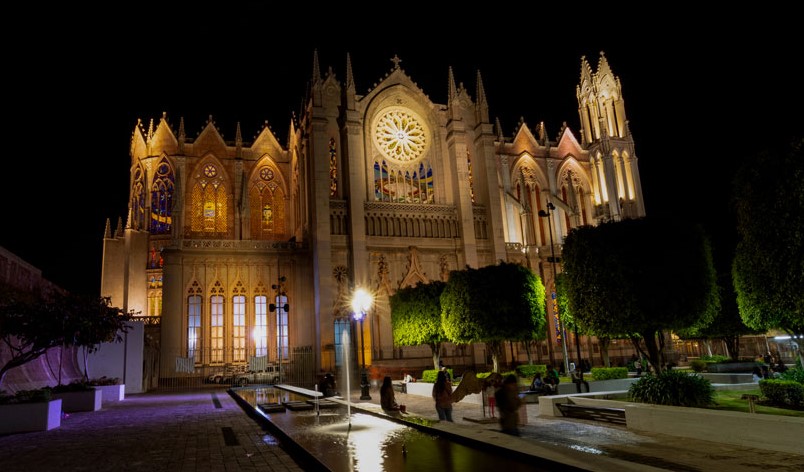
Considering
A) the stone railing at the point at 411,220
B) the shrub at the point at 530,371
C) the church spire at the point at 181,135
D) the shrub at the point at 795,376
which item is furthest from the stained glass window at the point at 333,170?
the shrub at the point at 795,376

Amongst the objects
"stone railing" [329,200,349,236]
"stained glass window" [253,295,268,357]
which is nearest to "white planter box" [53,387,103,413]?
"stained glass window" [253,295,268,357]

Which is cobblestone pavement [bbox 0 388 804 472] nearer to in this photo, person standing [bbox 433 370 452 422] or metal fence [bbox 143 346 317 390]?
person standing [bbox 433 370 452 422]

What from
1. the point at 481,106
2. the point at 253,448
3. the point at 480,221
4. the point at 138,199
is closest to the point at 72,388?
the point at 253,448

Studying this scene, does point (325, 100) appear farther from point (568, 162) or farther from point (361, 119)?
point (568, 162)

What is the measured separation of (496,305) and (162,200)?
103 ft

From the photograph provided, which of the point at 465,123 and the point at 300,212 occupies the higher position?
the point at 465,123

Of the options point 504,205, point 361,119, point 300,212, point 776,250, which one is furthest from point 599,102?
point 776,250

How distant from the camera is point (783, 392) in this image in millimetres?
11711

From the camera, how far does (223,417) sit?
55.9 ft

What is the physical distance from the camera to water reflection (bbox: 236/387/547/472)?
8.15 m

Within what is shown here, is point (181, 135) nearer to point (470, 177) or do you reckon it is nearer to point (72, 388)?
point (470, 177)

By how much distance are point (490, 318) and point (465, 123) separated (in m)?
23.5

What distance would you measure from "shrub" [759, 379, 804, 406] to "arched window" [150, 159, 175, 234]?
4232 cm

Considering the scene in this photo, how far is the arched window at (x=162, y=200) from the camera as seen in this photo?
4506 centimetres
